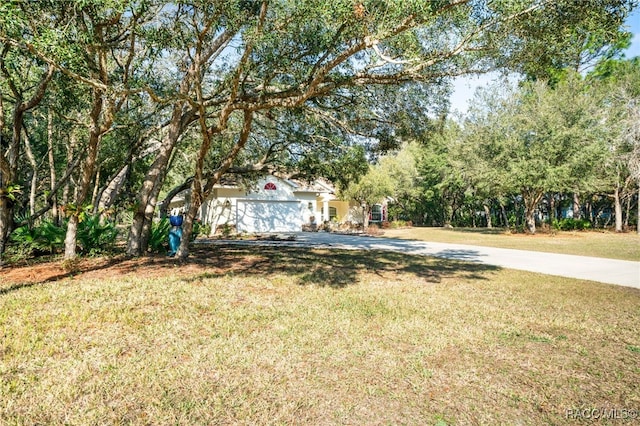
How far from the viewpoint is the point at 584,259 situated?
482 inches

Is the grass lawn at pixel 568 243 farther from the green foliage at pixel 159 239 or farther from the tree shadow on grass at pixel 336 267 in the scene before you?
the green foliage at pixel 159 239

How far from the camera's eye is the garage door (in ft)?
81.1

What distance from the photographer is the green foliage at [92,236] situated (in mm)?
9727

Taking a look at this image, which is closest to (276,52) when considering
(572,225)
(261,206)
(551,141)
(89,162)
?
(89,162)

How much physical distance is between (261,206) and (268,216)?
85 cm

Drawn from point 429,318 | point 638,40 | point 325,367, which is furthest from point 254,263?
point 638,40

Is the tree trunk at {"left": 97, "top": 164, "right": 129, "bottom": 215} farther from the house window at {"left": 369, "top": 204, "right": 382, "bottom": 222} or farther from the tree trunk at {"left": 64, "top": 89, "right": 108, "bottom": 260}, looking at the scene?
the house window at {"left": 369, "top": 204, "right": 382, "bottom": 222}

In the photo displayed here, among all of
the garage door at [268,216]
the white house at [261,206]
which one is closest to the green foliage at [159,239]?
the white house at [261,206]

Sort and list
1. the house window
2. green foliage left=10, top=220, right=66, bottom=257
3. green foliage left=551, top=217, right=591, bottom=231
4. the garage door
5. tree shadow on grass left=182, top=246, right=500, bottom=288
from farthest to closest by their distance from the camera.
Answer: the house window < green foliage left=551, top=217, right=591, bottom=231 < the garage door < green foliage left=10, top=220, right=66, bottom=257 < tree shadow on grass left=182, top=246, right=500, bottom=288

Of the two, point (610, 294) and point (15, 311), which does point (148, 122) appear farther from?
point (610, 294)

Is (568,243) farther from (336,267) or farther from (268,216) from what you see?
(268,216)

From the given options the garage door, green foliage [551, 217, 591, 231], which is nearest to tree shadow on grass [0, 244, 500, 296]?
the garage door

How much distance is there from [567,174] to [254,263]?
67.1ft

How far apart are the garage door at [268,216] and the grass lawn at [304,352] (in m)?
17.3
